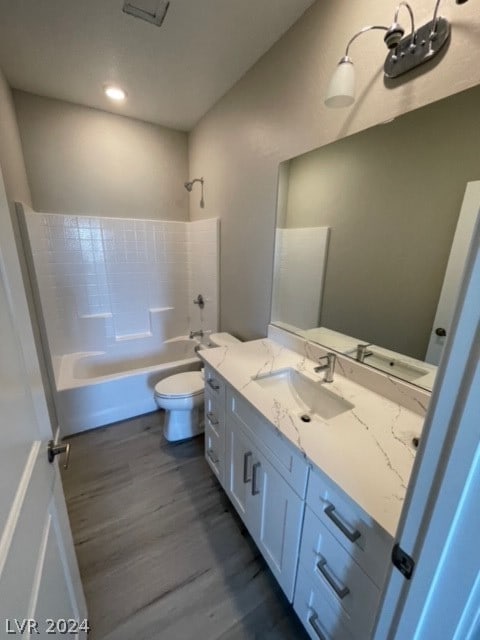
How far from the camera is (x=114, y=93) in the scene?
6.54 ft

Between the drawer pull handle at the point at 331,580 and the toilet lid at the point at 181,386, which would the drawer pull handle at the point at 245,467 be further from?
the toilet lid at the point at 181,386

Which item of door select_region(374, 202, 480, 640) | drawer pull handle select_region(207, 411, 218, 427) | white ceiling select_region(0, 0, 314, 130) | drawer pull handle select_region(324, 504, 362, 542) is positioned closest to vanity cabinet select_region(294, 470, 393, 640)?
drawer pull handle select_region(324, 504, 362, 542)

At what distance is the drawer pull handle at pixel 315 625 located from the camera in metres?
0.87

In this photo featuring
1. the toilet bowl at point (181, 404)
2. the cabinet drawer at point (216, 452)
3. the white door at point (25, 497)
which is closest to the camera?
the white door at point (25, 497)

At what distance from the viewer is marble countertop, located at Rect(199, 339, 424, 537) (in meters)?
0.68

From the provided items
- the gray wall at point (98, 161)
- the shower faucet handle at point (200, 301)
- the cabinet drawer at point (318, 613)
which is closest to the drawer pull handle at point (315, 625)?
the cabinet drawer at point (318, 613)

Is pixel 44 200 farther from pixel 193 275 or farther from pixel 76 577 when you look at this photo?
pixel 76 577

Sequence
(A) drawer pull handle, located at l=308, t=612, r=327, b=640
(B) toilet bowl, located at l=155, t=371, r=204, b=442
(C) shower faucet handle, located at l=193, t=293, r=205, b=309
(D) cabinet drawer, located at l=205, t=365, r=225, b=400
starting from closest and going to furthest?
(A) drawer pull handle, located at l=308, t=612, r=327, b=640
(D) cabinet drawer, located at l=205, t=365, r=225, b=400
(B) toilet bowl, located at l=155, t=371, r=204, b=442
(C) shower faucet handle, located at l=193, t=293, r=205, b=309

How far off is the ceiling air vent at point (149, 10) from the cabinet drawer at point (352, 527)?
2077 mm

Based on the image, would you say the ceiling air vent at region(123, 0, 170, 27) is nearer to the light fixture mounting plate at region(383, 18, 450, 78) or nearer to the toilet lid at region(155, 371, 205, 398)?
the light fixture mounting plate at region(383, 18, 450, 78)

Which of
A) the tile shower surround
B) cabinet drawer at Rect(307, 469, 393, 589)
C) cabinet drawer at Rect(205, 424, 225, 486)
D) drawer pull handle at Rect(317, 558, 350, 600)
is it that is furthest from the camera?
the tile shower surround

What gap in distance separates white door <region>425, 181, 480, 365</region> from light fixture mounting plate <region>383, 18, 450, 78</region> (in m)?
0.44

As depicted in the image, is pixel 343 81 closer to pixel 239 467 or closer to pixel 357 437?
pixel 357 437

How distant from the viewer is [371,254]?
1213 mm
